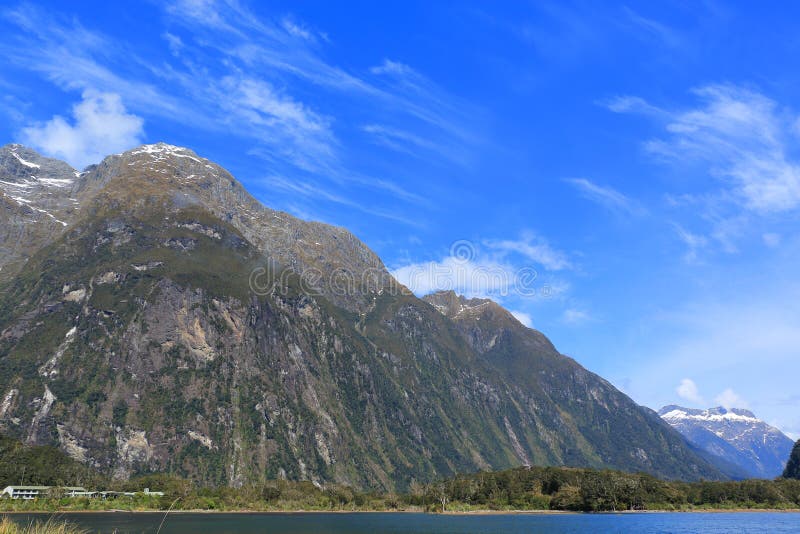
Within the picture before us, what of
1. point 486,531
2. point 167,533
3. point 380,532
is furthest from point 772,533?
point 167,533

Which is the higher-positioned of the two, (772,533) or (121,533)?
(772,533)

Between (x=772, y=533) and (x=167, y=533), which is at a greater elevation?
(x=772, y=533)

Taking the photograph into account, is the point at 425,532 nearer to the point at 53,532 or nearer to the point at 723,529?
the point at 723,529

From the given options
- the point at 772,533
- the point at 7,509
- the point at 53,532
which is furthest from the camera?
the point at 7,509

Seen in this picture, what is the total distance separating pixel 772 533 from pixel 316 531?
94.2m

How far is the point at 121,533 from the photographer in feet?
394

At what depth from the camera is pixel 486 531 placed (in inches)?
5778

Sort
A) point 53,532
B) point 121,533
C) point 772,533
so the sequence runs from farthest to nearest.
A: point 772,533 → point 121,533 → point 53,532

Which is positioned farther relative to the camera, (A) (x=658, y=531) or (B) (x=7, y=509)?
(B) (x=7, y=509)

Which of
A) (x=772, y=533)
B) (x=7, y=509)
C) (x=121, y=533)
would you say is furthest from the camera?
(x=7, y=509)

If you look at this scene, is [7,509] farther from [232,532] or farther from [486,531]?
[486,531]

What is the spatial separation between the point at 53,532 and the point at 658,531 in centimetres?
13560

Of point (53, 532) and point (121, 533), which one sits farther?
point (121, 533)

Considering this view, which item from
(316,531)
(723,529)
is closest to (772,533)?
(723,529)
